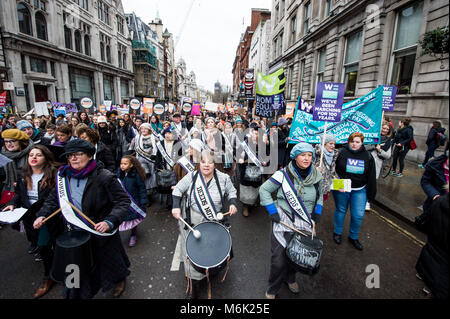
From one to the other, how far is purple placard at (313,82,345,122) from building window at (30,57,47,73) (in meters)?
25.2

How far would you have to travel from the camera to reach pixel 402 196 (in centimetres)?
584

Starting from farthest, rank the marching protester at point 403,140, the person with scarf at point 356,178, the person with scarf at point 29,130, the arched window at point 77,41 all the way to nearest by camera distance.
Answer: the arched window at point 77,41 → the marching protester at point 403,140 → the person with scarf at point 29,130 → the person with scarf at point 356,178

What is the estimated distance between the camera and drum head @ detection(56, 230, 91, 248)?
212 centimetres

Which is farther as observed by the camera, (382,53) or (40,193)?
(382,53)

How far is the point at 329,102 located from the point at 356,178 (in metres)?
1.60

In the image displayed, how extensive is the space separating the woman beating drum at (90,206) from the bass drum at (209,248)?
89 cm

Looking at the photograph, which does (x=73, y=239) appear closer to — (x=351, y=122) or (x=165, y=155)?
(x=165, y=155)

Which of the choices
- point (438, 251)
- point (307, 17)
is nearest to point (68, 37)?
point (307, 17)

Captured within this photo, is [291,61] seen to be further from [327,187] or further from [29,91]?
[29,91]

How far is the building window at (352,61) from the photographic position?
12.6 m

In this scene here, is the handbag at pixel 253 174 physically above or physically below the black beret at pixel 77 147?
below

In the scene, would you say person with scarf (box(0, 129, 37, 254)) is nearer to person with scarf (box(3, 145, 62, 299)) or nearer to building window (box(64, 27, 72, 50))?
person with scarf (box(3, 145, 62, 299))

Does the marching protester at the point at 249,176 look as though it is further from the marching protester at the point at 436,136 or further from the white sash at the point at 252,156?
the marching protester at the point at 436,136

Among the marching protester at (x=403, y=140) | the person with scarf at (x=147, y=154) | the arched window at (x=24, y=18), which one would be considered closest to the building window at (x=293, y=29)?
the marching protester at (x=403, y=140)
